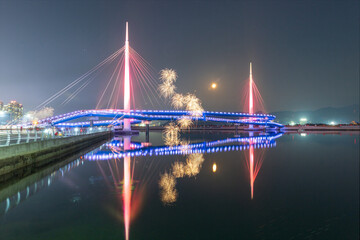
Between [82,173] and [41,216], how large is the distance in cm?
775

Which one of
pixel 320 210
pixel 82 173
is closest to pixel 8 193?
pixel 82 173

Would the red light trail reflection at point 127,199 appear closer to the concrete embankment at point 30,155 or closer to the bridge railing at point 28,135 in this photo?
the concrete embankment at point 30,155

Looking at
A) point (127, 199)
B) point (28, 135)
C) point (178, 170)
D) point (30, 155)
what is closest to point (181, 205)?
point (127, 199)

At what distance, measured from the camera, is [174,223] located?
318 inches

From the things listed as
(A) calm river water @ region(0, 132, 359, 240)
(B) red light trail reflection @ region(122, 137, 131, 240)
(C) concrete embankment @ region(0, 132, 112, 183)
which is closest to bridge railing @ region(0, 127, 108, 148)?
(C) concrete embankment @ region(0, 132, 112, 183)

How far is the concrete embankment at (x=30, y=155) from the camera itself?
13.4 metres

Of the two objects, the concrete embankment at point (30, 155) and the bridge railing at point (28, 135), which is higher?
the bridge railing at point (28, 135)

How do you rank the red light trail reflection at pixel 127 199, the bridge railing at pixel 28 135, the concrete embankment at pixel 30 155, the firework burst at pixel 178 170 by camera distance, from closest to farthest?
the red light trail reflection at pixel 127 199
the concrete embankment at pixel 30 155
the bridge railing at pixel 28 135
the firework burst at pixel 178 170

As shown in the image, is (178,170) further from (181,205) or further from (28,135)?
(28,135)

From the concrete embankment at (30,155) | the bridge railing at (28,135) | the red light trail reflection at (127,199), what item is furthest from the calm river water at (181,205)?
the bridge railing at (28,135)

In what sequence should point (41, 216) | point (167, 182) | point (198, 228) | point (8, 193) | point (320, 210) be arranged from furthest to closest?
point (167, 182), point (8, 193), point (320, 210), point (41, 216), point (198, 228)

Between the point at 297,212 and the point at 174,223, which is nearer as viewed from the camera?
the point at 174,223

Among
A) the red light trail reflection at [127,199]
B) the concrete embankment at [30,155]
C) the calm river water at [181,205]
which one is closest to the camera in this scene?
the calm river water at [181,205]

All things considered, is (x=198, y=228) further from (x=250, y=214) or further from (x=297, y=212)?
(x=297, y=212)
